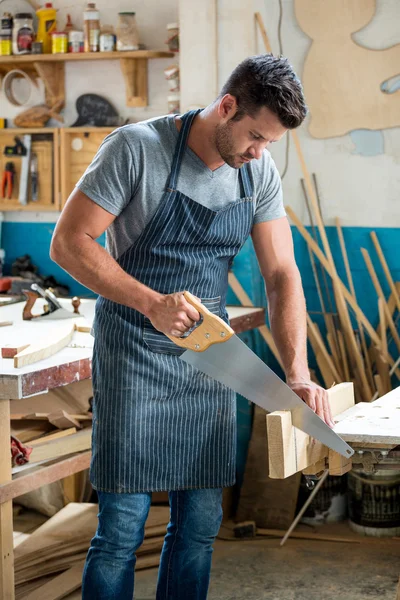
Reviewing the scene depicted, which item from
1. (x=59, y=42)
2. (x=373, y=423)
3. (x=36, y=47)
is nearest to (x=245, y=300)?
(x=59, y=42)

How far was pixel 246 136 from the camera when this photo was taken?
9.04 feet

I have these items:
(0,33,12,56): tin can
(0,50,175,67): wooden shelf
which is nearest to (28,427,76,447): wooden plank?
(0,50,175,67): wooden shelf

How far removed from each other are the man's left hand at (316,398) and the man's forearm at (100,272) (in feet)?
1.68

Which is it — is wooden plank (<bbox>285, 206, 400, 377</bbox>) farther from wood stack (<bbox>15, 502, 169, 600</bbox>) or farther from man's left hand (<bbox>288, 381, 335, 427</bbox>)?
man's left hand (<bbox>288, 381, 335, 427</bbox>)

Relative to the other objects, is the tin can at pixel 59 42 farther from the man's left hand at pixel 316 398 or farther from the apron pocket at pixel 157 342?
the man's left hand at pixel 316 398

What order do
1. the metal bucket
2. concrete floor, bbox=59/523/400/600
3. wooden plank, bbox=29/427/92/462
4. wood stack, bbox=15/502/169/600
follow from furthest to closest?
the metal bucket < concrete floor, bbox=59/523/400/600 < wood stack, bbox=15/502/169/600 < wooden plank, bbox=29/427/92/462

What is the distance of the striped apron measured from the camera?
113 inches

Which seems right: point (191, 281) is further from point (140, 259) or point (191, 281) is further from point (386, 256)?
point (386, 256)

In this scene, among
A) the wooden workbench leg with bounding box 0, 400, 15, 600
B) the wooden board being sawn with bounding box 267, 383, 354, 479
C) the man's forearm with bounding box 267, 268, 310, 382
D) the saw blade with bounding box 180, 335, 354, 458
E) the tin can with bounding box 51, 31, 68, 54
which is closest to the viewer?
the wooden board being sawn with bounding box 267, 383, 354, 479

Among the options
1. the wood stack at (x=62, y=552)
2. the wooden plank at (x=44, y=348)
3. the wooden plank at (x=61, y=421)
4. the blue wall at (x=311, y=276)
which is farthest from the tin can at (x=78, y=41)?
the wood stack at (x=62, y=552)

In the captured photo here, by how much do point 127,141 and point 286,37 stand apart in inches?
99.2

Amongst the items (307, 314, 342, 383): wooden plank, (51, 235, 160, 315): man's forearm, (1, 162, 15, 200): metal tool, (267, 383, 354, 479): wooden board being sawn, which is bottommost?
(307, 314, 342, 383): wooden plank

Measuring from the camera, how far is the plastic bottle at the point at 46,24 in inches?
233

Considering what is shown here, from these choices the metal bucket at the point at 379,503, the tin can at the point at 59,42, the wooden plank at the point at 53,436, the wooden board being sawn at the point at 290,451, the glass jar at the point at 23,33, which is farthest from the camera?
the glass jar at the point at 23,33
